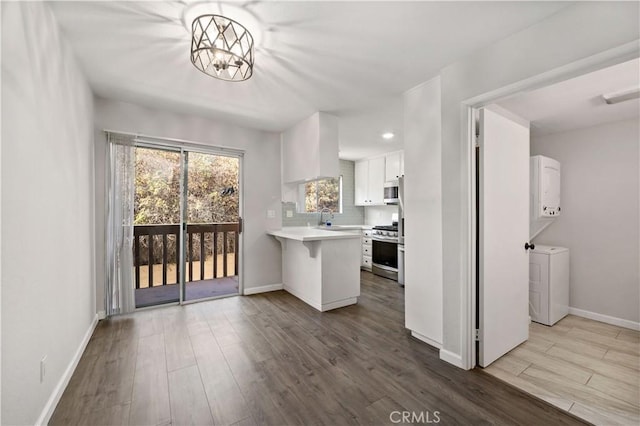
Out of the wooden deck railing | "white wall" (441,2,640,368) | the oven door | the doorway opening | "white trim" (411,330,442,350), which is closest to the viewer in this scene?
"white wall" (441,2,640,368)

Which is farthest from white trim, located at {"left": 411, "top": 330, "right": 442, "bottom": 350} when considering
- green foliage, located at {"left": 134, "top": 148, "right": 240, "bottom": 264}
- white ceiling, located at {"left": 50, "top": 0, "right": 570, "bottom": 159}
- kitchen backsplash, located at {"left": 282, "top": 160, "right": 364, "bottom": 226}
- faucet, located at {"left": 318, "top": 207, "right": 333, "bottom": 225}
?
kitchen backsplash, located at {"left": 282, "top": 160, "right": 364, "bottom": 226}

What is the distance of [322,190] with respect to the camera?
19.6ft

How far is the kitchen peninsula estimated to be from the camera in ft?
10.9

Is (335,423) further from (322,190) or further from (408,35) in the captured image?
(322,190)

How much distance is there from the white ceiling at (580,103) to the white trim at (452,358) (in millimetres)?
2031

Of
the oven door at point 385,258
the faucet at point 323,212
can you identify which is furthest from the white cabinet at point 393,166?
the faucet at point 323,212

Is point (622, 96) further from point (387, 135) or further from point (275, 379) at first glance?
point (275, 379)

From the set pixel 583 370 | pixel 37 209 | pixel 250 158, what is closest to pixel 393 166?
pixel 250 158

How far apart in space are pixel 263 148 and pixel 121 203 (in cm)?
A: 200

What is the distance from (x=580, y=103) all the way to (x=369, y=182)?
3682 mm

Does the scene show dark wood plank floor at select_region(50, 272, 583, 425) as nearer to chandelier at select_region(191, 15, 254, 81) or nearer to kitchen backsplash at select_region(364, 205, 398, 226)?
chandelier at select_region(191, 15, 254, 81)

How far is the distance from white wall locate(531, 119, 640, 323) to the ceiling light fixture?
98 cm

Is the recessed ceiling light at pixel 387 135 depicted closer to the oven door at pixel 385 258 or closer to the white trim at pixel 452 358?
the oven door at pixel 385 258

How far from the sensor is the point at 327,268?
3.36 m
